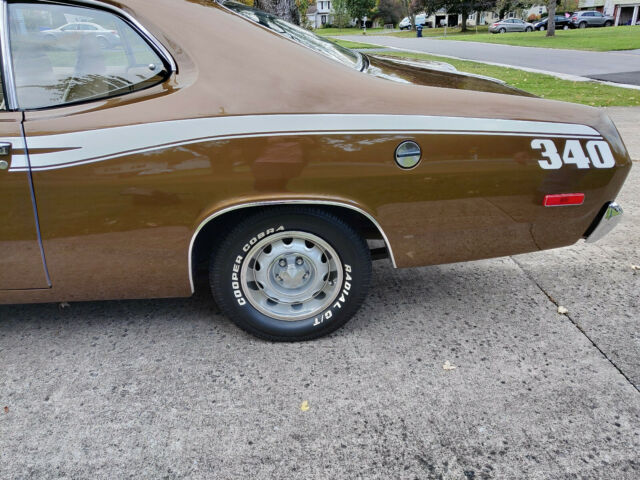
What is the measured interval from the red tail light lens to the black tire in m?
0.94

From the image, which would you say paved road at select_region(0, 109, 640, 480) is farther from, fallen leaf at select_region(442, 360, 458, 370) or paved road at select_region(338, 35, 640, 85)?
paved road at select_region(338, 35, 640, 85)

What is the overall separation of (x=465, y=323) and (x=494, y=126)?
3.77ft

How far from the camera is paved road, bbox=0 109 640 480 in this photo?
2.32 meters

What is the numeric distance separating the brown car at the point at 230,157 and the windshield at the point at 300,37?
171 millimetres

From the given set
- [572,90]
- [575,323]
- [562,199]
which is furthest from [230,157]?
Answer: [572,90]


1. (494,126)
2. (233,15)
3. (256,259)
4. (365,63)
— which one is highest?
(233,15)

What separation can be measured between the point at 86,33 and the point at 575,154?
94.7 inches

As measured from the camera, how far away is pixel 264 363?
2947 mm

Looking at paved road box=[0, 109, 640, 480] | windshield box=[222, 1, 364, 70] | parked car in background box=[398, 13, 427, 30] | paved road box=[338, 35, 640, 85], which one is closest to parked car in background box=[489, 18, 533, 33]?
parked car in background box=[398, 13, 427, 30]

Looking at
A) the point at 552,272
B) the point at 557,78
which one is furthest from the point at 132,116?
the point at 557,78

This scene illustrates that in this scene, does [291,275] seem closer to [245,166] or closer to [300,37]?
[245,166]

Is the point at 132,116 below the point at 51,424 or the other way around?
the other way around

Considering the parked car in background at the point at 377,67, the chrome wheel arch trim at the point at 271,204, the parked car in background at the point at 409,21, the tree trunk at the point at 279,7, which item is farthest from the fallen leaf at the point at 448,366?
the parked car in background at the point at 409,21

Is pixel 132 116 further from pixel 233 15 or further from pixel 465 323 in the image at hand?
pixel 465 323
